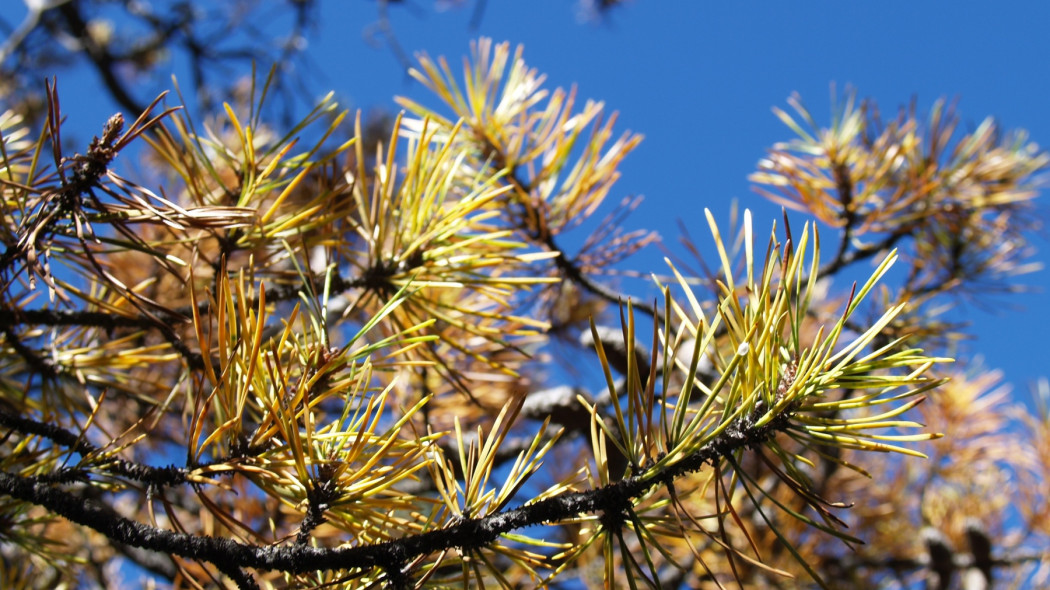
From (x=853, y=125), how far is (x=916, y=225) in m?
0.15

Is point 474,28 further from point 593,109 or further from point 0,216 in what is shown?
point 0,216

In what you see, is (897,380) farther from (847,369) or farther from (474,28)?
(474,28)

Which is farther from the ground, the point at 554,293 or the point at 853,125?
the point at 853,125

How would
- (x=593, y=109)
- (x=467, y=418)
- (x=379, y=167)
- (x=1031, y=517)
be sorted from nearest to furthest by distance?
1. (x=379, y=167)
2. (x=593, y=109)
3. (x=467, y=418)
4. (x=1031, y=517)

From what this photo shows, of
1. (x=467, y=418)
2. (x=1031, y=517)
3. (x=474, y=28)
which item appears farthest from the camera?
(x=474, y=28)

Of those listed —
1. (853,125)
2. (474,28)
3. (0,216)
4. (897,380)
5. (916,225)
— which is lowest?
(897,380)

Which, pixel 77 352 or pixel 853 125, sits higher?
pixel 853 125

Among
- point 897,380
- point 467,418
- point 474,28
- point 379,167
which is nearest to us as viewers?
point 897,380

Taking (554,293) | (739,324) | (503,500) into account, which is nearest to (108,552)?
(554,293)

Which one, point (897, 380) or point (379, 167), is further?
point (379, 167)

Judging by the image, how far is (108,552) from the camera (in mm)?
1287

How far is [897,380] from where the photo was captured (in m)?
0.37

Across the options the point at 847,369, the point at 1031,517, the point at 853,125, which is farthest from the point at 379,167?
the point at 1031,517

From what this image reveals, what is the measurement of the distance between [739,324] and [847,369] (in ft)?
0.19
